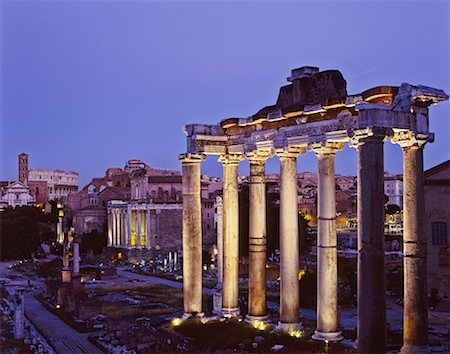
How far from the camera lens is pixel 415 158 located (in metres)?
14.4

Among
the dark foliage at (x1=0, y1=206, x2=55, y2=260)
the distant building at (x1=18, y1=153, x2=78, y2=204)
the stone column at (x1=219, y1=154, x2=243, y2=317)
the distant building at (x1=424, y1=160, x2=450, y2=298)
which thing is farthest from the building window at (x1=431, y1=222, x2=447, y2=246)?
the distant building at (x1=18, y1=153, x2=78, y2=204)

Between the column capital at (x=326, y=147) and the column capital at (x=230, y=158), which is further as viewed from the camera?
the column capital at (x=230, y=158)

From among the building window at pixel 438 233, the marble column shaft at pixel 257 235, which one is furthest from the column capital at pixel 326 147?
the building window at pixel 438 233

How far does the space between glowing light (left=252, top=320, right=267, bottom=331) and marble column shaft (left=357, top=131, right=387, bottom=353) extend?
18.6 ft

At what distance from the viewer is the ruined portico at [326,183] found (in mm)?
13648

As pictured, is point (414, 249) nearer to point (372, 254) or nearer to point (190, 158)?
point (372, 254)

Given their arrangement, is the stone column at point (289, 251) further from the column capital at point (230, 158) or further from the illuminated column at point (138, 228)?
the illuminated column at point (138, 228)

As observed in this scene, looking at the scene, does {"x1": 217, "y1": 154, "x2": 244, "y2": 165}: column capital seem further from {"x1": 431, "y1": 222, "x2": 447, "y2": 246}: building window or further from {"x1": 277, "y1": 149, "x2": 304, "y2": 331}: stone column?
{"x1": 431, "y1": 222, "x2": 447, "y2": 246}: building window

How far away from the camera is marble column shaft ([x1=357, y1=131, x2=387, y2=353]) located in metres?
13.6

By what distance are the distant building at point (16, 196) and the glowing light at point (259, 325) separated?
385ft

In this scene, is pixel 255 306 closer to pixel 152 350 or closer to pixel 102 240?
pixel 152 350

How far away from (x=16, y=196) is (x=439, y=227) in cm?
11048

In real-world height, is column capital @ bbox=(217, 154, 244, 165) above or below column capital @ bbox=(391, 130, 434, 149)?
above

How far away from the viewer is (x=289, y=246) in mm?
17969
